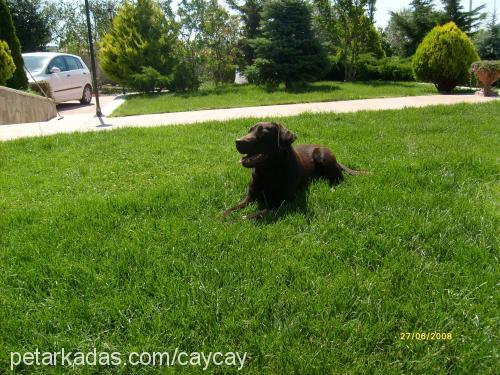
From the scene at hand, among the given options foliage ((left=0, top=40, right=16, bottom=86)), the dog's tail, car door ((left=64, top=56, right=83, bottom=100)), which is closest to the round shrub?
the dog's tail

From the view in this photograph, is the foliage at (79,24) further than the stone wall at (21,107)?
Yes

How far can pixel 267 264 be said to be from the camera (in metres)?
2.67

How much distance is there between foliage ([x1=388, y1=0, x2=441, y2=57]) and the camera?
23.9 metres

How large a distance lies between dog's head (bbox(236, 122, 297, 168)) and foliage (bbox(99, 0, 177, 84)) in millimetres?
15581

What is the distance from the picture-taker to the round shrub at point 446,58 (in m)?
13.1

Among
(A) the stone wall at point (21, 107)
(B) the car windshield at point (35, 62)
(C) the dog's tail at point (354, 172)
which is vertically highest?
(B) the car windshield at point (35, 62)

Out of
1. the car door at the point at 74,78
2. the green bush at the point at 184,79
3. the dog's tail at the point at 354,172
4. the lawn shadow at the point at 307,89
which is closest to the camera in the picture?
the dog's tail at the point at 354,172

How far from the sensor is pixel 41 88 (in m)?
12.0

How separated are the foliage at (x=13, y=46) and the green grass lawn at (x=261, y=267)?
8381mm

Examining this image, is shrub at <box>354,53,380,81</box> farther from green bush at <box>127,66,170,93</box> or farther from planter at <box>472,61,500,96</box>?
green bush at <box>127,66,170,93</box>

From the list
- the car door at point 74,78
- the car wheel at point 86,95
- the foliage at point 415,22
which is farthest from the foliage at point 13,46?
the foliage at point 415,22

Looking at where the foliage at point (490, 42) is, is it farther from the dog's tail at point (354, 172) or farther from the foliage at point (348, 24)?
the dog's tail at point (354, 172)

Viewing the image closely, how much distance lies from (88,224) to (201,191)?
3.63 feet
